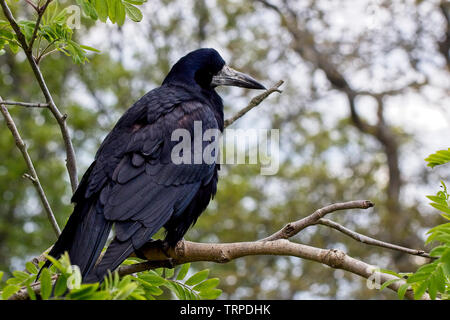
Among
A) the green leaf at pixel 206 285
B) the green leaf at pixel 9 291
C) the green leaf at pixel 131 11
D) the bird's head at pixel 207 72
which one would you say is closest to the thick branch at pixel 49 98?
the green leaf at pixel 131 11

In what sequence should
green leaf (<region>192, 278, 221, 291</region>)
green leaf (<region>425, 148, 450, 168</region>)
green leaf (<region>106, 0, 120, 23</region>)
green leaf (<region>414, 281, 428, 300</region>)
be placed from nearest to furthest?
green leaf (<region>414, 281, 428, 300</region>) < green leaf (<region>425, 148, 450, 168</region>) < green leaf (<region>192, 278, 221, 291</region>) < green leaf (<region>106, 0, 120, 23</region>)

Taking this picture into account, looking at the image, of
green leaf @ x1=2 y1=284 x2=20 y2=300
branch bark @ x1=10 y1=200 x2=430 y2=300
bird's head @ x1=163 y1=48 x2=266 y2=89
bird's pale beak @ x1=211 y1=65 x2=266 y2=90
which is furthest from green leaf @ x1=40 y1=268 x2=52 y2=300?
bird's pale beak @ x1=211 y1=65 x2=266 y2=90

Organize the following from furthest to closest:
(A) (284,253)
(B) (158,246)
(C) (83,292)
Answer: (B) (158,246), (A) (284,253), (C) (83,292)

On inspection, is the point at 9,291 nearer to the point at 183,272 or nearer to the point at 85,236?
the point at 85,236

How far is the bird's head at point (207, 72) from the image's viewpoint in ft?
14.2

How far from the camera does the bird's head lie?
4316mm

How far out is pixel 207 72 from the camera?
4.40 m

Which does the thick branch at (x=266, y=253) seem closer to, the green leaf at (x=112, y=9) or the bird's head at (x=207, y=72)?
the green leaf at (x=112, y=9)

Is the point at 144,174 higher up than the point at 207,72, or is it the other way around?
the point at 207,72

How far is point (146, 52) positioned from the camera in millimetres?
11438

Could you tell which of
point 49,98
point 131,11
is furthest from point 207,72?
point 49,98

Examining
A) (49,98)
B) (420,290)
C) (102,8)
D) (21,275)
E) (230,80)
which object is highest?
(230,80)

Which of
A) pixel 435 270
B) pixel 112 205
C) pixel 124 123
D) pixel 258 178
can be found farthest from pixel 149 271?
pixel 258 178

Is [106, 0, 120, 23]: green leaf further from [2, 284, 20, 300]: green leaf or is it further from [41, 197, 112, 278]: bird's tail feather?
[2, 284, 20, 300]: green leaf
